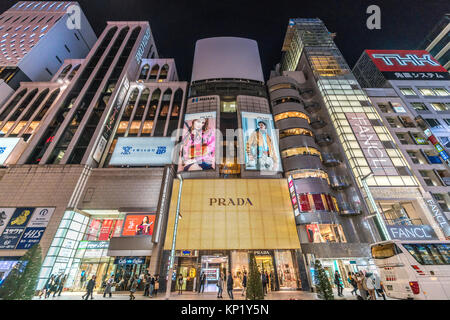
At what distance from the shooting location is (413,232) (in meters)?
23.4

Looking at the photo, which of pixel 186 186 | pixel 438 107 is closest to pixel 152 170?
pixel 186 186

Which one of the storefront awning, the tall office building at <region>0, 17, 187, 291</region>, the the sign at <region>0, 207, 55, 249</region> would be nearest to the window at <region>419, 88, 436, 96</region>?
the storefront awning

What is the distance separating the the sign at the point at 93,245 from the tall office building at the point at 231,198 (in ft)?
25.2

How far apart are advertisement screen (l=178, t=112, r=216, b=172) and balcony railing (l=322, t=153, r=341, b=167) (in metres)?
16.9

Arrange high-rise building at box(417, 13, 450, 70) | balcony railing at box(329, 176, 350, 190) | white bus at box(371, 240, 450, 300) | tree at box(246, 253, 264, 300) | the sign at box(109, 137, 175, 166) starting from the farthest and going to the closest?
high-rise building at box(417, 13, 450, 70) → balcony railing at box(329, 176, 350, 190) → the sign at box(109, 137, 175, 166) → tree at box(246, 253, 264, 300) → white bus at box(371, 240, 450, 300)

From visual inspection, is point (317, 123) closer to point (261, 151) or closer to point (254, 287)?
point (261, 151)

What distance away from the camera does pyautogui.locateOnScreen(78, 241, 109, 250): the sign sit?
879 inches

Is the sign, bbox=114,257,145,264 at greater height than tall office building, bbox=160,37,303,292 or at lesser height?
lesser

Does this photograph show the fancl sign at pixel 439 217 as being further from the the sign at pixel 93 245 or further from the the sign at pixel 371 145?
the the sign at pixel 93 245

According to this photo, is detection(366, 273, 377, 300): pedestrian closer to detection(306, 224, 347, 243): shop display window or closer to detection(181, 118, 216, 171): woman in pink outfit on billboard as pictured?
detection(306, 224, 347, 243): shop display window

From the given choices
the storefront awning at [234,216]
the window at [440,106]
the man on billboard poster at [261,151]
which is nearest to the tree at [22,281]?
the storefront awning at [234,216]

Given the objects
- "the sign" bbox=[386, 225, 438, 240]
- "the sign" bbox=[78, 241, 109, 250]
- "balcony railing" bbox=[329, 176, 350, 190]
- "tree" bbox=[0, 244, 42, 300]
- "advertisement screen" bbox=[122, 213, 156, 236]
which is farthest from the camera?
"balcony railing" bbox=[329, 176, 350, 190]

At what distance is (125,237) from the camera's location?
20906mm

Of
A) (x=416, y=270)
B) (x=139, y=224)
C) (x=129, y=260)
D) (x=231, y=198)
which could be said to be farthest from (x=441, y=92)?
(x=129, y=260)
